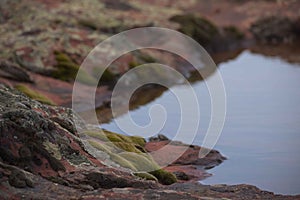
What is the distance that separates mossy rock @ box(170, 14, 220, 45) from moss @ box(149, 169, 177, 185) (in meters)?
29.5

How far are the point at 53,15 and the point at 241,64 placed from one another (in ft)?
40.5

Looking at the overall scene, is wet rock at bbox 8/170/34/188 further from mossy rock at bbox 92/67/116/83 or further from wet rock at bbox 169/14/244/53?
wet rock at bbox 169/14/244/53

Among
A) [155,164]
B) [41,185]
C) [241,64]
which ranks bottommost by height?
[41,185]

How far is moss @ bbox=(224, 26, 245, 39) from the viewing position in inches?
2063

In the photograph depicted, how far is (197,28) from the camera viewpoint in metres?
48.2

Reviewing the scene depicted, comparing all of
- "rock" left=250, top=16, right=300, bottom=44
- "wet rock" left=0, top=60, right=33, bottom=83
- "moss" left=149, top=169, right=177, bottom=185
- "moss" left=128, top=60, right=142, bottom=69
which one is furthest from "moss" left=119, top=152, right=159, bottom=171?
"rock" left=250, top=16, right=300, bottom=44

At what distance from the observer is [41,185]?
13547mm

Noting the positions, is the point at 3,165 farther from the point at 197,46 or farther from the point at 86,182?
the point at 197,46

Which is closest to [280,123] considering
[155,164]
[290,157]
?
[290,157]

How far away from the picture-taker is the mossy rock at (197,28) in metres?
47.1

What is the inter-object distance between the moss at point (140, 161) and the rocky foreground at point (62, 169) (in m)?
0.04

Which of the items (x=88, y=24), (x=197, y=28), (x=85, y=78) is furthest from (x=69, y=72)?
(x=197, y=28)

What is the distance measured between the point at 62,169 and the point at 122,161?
255 cm

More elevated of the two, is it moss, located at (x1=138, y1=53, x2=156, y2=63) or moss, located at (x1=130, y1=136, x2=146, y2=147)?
moss, located at (x1=138, y1=53, x2=156, y2=63)
